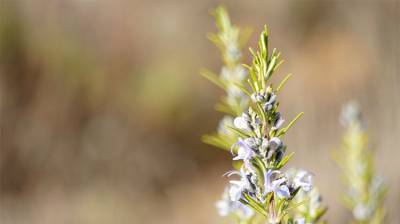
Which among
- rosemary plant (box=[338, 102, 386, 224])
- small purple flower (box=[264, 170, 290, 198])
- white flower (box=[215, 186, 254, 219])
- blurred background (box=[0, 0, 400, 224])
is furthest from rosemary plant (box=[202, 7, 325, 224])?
blurred background (box=[0, 0, 400, 224])

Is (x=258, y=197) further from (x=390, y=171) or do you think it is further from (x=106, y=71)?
(x=106, y=71)

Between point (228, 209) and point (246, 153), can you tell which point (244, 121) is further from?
point (228, 209)

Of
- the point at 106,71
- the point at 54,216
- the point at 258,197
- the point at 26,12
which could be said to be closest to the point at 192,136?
the point at 106,71

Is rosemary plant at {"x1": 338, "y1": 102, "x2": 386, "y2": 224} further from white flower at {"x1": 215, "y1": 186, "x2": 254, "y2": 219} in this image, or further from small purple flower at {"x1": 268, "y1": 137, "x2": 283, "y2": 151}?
small purple flower at {"x1": 268, "y1": 137, "x2": 283, "y2": 151}

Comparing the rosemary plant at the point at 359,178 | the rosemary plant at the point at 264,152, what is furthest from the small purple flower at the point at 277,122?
the rosemary plant at the point at 359,178

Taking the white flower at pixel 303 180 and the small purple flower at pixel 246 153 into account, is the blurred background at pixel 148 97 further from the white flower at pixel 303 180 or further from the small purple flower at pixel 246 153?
the small purple flower at pixel 246 153
